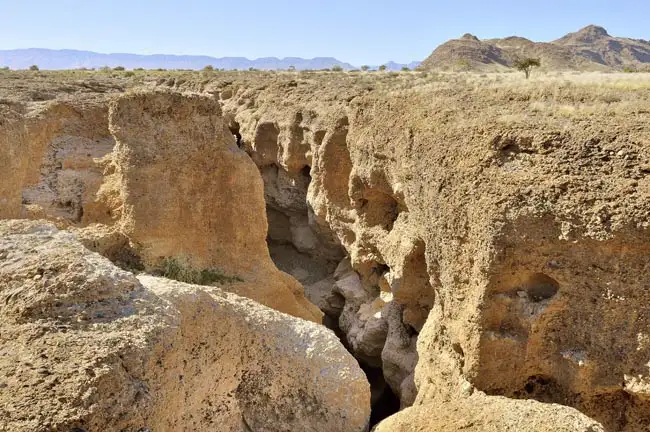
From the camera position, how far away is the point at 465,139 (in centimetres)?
734

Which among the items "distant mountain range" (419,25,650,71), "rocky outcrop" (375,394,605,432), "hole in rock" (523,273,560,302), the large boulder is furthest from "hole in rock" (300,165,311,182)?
"distant mountain range" (419,25,650,71)

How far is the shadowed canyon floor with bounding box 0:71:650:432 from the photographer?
13.1 feet

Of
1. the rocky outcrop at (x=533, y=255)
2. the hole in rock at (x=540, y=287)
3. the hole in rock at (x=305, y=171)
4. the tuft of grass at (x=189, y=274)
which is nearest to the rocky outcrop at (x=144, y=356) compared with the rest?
the rocky outcrop at (x=533, y=255)

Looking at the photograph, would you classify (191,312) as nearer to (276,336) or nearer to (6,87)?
(276,336)

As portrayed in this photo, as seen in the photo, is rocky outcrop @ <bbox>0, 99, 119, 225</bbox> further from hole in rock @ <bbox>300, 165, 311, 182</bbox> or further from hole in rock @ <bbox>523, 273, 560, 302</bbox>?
hole in rock @ <bbox>300, 165, 311, 182</bbox>

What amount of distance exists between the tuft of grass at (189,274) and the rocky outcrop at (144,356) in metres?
3.23

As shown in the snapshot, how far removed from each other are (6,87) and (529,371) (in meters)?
12.7

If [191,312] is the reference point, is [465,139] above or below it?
above

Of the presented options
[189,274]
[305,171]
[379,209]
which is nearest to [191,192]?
[189,274]

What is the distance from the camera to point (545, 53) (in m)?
51.0

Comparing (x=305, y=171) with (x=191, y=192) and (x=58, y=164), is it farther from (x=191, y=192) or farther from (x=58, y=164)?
(x=58, y=164)

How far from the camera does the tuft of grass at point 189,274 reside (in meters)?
8.92

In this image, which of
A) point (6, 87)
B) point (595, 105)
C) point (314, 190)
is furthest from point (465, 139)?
point (6, 87)

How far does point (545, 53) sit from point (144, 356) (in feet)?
178
